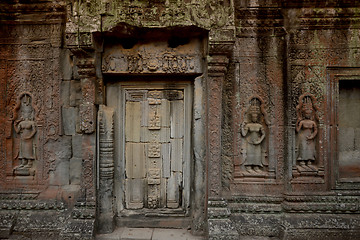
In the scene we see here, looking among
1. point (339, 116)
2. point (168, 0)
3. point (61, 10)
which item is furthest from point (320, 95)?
point (61, 10)

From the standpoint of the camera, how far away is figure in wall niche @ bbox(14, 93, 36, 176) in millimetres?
3883

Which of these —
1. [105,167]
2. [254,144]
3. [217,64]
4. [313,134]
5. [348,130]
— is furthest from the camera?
[348,130]

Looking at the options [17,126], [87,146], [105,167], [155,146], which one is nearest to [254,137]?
[155,146]

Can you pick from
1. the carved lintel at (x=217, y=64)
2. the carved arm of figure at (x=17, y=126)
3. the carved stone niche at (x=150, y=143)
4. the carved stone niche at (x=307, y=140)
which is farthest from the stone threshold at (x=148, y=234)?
the carved lintel at (x=217, y=64)

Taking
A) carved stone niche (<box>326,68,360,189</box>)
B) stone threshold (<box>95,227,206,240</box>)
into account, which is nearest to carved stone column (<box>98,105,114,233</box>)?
stone threshold (<box>95,227,206,240</box>)

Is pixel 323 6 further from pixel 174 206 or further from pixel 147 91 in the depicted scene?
pixel 174 206

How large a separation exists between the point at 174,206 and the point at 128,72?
224cm

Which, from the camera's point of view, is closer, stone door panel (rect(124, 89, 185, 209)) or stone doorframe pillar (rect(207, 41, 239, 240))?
stone doorframe pillar (rect(207, 41, 239, 240))

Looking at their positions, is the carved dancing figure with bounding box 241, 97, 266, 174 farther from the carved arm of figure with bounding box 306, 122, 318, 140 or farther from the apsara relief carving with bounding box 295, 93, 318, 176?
the carved arm of figure with bounding box 306, 122, 318, 140

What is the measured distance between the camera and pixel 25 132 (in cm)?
389

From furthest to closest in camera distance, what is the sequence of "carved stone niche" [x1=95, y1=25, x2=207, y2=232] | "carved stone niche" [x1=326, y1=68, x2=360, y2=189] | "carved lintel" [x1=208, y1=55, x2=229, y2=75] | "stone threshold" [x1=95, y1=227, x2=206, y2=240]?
"carved stone niche" [x1=326, y1=68, x2=360, y2=189]
"carved stone niche" [x1=95, y1=25, x2=207, y2=232]
"stone threshold" [x1=95, y1=227, x2=206, y2=240]
"carved lintel" [x1=208, y1=55, x2=229, y2=75]

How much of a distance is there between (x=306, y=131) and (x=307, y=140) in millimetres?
144

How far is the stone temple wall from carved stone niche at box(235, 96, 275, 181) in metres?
0.02

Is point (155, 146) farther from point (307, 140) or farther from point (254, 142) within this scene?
point (307, 140)
